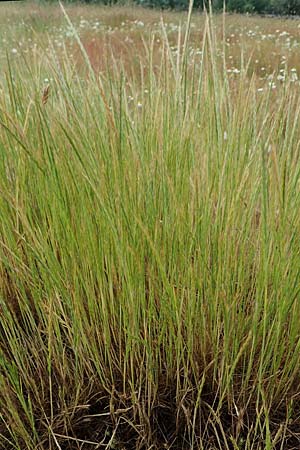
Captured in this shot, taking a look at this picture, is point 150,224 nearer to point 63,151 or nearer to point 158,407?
point 63,151

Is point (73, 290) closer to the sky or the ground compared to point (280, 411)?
closer to the sky

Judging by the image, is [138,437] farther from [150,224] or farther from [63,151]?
[63,151]

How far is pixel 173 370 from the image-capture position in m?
0.90

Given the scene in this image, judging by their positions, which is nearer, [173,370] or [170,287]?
[170,287]

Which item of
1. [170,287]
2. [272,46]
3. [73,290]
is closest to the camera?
[170,287]

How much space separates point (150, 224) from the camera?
2.86ft

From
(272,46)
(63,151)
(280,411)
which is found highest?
(63,151)

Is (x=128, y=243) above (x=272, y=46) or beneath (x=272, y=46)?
above

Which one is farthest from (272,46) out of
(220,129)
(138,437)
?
(138,437)

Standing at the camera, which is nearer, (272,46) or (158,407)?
(158,407)

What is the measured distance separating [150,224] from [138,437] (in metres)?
0.34

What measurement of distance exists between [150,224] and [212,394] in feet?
1.01

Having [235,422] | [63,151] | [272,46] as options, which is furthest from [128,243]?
[272,46]

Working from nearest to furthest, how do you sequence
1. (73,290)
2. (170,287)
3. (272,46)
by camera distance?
(170,287)
(73,290)
(272,46)
